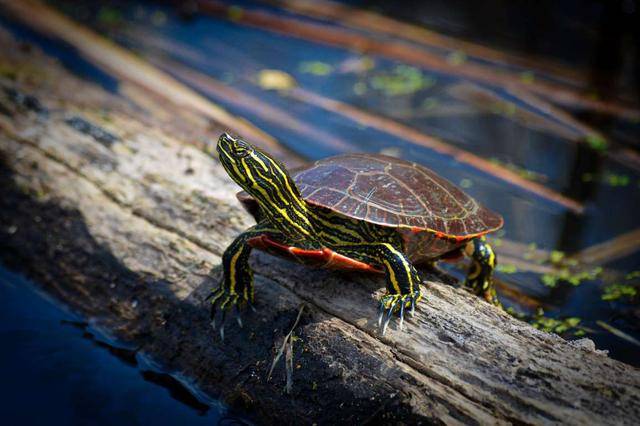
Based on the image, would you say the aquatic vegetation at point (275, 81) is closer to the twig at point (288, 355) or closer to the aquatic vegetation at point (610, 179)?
the aquatic vegetation at point (610, 179)

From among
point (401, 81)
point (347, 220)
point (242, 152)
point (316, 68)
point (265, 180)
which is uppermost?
point (401, 81)

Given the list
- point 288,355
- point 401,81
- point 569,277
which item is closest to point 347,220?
point 288,355

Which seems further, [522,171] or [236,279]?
[522,171]

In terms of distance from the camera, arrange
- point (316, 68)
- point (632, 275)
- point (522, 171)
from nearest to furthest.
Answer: point (632, 275)
point (522, 171)
point (316, 68)

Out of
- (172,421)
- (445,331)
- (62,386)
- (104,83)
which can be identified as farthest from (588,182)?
(104,83)

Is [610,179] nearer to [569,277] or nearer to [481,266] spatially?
[569,277]

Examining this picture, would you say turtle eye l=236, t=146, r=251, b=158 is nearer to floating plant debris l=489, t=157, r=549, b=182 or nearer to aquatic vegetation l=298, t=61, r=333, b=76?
floating plant debris l=489, t=157, r=549, b=182

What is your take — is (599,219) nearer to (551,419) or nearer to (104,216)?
(551,419)

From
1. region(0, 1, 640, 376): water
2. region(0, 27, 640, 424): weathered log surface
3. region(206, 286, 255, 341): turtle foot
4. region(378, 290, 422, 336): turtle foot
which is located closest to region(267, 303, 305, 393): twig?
region(0, 27, 640, 424): weathered log surface
